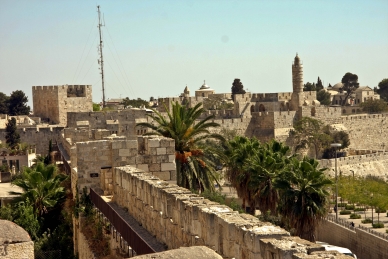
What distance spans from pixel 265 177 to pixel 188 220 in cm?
1190

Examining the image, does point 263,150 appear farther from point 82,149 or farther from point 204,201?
point 204,201

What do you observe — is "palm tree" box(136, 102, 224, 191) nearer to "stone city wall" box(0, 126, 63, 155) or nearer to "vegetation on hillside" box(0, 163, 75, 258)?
"vegetation on hillside" box(0, 163, 75, 258)

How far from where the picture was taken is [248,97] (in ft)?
155

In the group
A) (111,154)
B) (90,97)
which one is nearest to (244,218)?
(111,154)

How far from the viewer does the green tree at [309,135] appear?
1549 inches

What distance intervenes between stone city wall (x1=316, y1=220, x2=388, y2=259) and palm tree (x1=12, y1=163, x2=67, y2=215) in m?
6.67

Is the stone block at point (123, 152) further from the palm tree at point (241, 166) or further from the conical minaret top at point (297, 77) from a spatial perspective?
the conical minaret top at point (297, 77)

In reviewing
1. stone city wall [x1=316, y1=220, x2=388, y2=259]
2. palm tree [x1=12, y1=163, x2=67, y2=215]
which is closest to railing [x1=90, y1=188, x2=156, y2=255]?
palm tree [x1=12, y1=163, x2=67, y2=215]

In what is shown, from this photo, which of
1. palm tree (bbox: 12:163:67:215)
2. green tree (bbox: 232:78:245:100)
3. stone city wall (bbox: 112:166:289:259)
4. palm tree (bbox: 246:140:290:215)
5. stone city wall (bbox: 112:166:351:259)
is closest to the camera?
stone city wall (bbox: 112:166:351:259)

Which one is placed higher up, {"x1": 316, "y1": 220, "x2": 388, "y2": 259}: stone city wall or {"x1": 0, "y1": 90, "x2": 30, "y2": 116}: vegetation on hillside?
{"x1": 0, "y1": 90, "x2": 30, "y2": 116}: vegetation on hillside

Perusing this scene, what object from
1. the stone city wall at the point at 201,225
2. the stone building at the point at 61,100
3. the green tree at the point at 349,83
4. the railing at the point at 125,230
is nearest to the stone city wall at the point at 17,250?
the stone city wall at the point at 201,225

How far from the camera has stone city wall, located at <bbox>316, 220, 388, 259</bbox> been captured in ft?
54.0

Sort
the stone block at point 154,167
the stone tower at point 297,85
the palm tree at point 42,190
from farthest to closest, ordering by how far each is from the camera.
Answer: the stone tower at point 297,85, the palm tree at point 42,190, the stone block at point 154,167

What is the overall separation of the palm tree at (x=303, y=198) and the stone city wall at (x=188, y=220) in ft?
24.4
